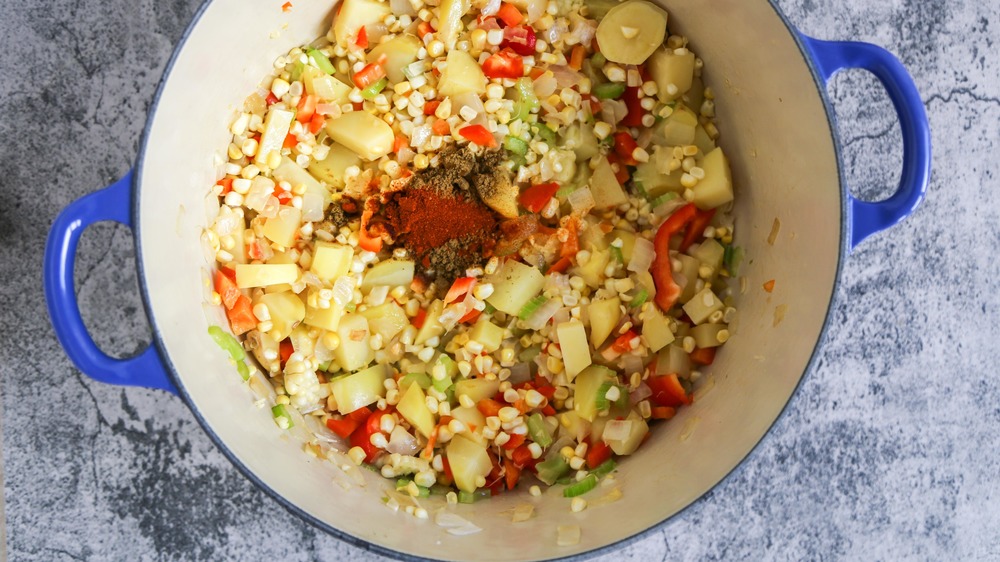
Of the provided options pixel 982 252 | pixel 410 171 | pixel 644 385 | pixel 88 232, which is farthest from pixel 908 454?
pixel 88 232

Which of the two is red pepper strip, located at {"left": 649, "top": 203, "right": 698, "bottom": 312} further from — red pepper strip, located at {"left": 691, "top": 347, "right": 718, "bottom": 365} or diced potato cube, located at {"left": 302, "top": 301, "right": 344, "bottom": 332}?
diced potato cube, located at {"left": 302, "top": 301, "right": 344, "bottom": 332}

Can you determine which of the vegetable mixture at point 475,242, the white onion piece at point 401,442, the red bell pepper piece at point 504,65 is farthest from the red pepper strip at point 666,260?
the white onion piece at point 401,442

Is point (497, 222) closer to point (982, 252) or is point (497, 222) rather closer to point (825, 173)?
point (825, 173)

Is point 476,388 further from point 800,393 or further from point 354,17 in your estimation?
point 354,17

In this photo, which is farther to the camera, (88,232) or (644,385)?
(88,232)

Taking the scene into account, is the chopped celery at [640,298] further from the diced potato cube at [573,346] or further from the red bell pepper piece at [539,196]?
the red bell pepper piece at [539,196]

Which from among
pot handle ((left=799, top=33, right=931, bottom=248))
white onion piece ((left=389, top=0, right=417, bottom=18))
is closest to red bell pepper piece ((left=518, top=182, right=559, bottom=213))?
white onion piece ((left=389, top=0, right=417, bottom=18))
